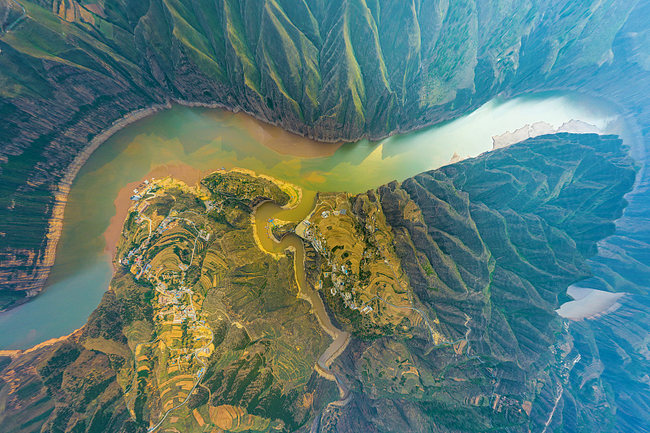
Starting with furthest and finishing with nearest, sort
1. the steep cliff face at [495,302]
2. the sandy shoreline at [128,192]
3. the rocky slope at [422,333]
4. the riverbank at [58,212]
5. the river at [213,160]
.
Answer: the sandy shoreline at [128,192] → the river at [213,160] → the riverbank at [58,212] → the steep cliff face at [495,302] → the rocky slope at [422,333]

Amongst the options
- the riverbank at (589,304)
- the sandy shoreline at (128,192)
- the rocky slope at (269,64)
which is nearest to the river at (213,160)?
the sandy shoreline at (128,192)

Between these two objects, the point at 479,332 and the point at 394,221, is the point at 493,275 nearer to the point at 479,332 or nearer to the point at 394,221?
the point at 479,332

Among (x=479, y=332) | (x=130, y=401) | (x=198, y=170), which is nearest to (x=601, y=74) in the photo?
(x=479, y=332)

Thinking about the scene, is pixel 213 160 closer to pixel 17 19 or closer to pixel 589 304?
pixel 17 19

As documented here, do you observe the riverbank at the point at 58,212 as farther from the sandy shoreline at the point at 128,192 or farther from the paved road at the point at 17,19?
the paved road at the point at 17,19

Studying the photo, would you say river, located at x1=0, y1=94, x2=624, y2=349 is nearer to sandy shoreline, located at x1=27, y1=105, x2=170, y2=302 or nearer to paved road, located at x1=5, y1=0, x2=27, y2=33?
sandy shoreline, located at x1=27, y1=105, x2=170, y2=302

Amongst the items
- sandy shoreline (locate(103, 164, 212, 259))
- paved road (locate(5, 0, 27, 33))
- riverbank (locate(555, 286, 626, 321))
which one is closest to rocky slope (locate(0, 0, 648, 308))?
paved road (locate(5, 0, 27, 33))

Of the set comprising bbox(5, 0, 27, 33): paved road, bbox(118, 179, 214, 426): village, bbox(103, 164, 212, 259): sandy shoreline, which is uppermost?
bbox(5, 0, 27, 33): paved road
